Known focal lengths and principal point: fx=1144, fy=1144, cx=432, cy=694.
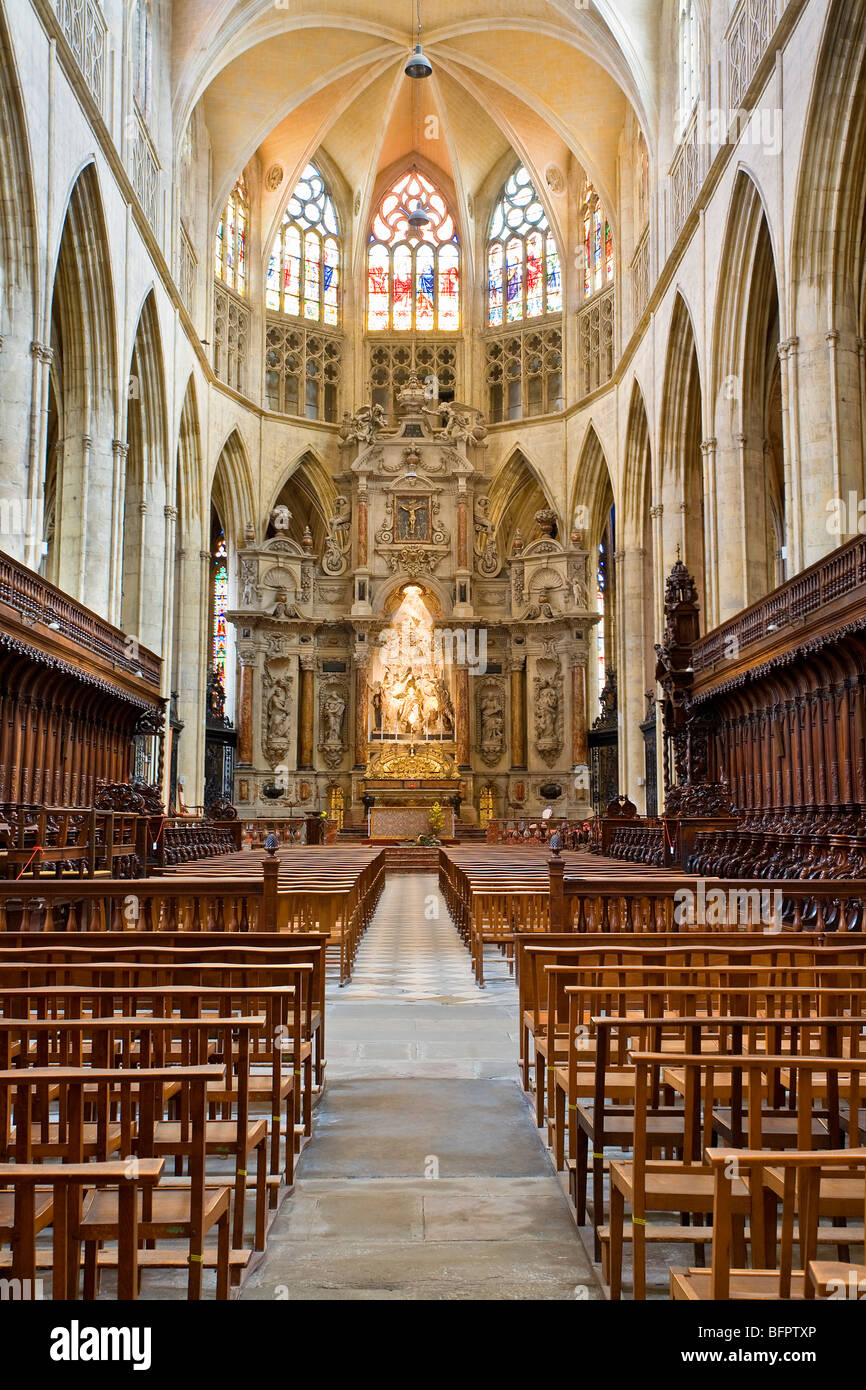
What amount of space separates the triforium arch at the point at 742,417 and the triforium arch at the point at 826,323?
347 cm

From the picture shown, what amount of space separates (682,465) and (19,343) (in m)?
14.7

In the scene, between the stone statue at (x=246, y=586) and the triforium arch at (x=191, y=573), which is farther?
the stone statue at (x=246, y=586)

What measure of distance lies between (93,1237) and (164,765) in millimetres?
22504

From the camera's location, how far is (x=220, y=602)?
3562 centimetres

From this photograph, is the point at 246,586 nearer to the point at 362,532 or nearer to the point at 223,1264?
the point at 362,532

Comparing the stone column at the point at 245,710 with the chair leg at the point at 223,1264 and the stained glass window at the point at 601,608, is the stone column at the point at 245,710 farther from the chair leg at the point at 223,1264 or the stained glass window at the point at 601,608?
the chair leg at the point at 223,1264

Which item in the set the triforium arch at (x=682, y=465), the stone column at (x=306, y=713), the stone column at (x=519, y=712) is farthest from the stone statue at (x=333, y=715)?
A: the triforium arch at (x=682, y=465)

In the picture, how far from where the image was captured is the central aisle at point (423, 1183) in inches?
128

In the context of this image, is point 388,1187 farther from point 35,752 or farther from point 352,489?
point 352,489

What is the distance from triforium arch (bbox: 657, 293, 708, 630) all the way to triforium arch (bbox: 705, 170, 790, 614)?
332 centimetres

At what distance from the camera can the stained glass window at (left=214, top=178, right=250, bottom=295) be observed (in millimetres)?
32594

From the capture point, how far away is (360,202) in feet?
120
